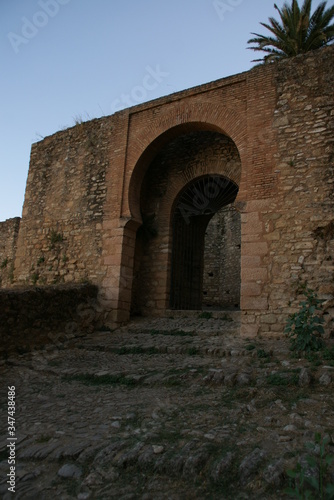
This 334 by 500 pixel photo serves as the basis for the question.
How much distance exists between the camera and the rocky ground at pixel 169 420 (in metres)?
2.33

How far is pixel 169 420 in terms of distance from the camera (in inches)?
127

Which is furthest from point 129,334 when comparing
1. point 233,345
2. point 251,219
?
point 251,219

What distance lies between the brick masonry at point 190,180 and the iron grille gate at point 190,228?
0.49 meters

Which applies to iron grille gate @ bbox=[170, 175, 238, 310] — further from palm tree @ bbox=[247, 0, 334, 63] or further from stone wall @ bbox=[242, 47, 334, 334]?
palm tree @ bbox=[247, 0, 334, 63]

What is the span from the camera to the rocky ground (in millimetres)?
2326

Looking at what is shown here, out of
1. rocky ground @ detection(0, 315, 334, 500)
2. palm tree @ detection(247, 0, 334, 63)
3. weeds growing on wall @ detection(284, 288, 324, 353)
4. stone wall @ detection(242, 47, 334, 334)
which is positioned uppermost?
palm tree @ detection(247, 0, 334, 63)

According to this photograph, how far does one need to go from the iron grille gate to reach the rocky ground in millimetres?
3569

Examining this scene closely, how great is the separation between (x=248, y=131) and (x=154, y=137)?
2.31m

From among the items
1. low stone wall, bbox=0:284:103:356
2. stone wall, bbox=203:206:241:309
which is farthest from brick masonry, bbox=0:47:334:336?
stone wall, bbox=203:206:241:309

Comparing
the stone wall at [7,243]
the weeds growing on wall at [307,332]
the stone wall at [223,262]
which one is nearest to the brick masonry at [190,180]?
the weeds growing on wall at [307,332]

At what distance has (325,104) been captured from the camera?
612cm

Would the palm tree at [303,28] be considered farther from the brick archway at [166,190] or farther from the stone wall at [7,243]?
the stone wall at [7,243]

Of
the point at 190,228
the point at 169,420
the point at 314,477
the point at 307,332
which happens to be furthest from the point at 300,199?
the point at 314,477

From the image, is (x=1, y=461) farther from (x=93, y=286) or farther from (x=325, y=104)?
(x=325, y=104)
